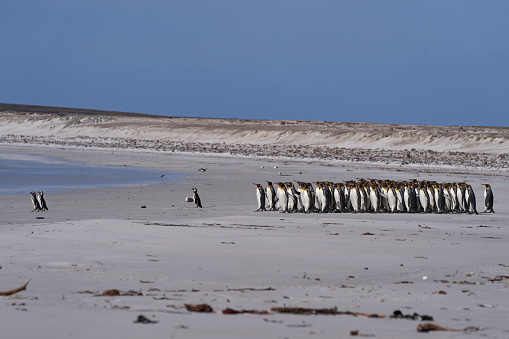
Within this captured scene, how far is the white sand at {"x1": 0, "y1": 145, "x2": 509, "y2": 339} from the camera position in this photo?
4.43 metres

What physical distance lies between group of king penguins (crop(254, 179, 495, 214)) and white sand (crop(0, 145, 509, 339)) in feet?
5.11

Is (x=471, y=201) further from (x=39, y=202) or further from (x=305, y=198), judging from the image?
(x=39, y=202)

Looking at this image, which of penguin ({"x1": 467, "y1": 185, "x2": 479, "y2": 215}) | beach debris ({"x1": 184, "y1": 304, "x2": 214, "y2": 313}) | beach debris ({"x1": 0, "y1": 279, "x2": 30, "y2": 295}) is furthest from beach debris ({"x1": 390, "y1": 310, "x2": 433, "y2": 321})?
penguin ({"x1": 467, "y1": 185, "x2": 479, "y2": 215})

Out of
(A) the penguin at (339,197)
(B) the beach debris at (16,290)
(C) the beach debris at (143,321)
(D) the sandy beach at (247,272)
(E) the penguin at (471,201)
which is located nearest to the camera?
(C) the beach debris at (143,321)

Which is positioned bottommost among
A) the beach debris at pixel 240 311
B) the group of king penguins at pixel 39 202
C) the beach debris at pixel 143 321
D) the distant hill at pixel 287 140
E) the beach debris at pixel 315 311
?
the group of king penguins at pixel 39 202

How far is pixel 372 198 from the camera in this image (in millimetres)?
14852

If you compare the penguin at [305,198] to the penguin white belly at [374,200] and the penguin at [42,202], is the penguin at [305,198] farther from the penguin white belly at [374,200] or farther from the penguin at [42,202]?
the penguin at [42,202]

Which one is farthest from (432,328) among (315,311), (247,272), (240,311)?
(247,272)

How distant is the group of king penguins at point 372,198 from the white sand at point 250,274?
1557 millimetres

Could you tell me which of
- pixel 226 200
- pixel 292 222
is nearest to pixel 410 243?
pixel 292 222

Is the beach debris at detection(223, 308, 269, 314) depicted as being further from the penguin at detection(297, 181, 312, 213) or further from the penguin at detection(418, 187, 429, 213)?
the penguin at detection(418, 187, 429, 213)

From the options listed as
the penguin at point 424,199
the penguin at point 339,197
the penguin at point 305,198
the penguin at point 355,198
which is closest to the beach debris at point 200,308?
the penguin at point 305,198

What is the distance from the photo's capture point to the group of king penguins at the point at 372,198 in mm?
14562

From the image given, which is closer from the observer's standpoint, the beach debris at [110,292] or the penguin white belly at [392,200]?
the beach debris at [110,292]
